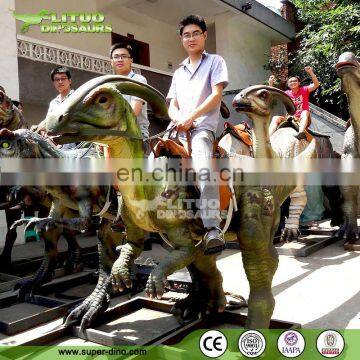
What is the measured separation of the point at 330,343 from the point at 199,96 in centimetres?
193

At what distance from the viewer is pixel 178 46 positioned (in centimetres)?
1397

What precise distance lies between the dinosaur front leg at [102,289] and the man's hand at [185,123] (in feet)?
4.60

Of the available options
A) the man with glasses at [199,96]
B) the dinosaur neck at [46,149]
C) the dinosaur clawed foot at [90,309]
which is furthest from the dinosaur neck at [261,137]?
the dinosaur neck at [46,149]

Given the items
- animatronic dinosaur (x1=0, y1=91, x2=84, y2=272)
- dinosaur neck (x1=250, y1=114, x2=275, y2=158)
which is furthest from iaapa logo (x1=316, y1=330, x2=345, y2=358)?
animatronic dinosaur (x1=0, y1=91, x2=84, y2=272)

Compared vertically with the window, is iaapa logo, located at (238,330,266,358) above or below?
below

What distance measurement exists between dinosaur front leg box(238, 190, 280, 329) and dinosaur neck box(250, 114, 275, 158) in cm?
33

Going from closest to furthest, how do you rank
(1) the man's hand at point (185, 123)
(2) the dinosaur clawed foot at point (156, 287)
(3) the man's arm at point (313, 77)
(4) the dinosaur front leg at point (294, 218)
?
(2) the dinosaur clawed foot at point (156, 287), (1) the man's hand at point (185, 123), (4) the dinosaur front leg at point (294, 218), (3) the man's arm at point (313, 77)

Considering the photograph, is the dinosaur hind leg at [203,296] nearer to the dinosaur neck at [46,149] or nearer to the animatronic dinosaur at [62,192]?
the animatronic dinosaur at [62,192]

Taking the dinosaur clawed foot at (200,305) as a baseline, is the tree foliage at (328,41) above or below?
above

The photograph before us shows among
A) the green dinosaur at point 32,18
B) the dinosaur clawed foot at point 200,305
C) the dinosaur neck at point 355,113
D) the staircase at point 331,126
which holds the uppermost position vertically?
the green dinosaur at point 32,18

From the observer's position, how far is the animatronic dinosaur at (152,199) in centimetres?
254

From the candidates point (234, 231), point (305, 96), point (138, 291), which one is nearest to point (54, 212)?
point (138, 291)

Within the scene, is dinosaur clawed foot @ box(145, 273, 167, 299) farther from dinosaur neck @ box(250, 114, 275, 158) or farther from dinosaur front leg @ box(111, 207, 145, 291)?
dinosaur neck @ box(250, 114, 275, 158)

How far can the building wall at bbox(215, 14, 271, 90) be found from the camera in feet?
42.7
